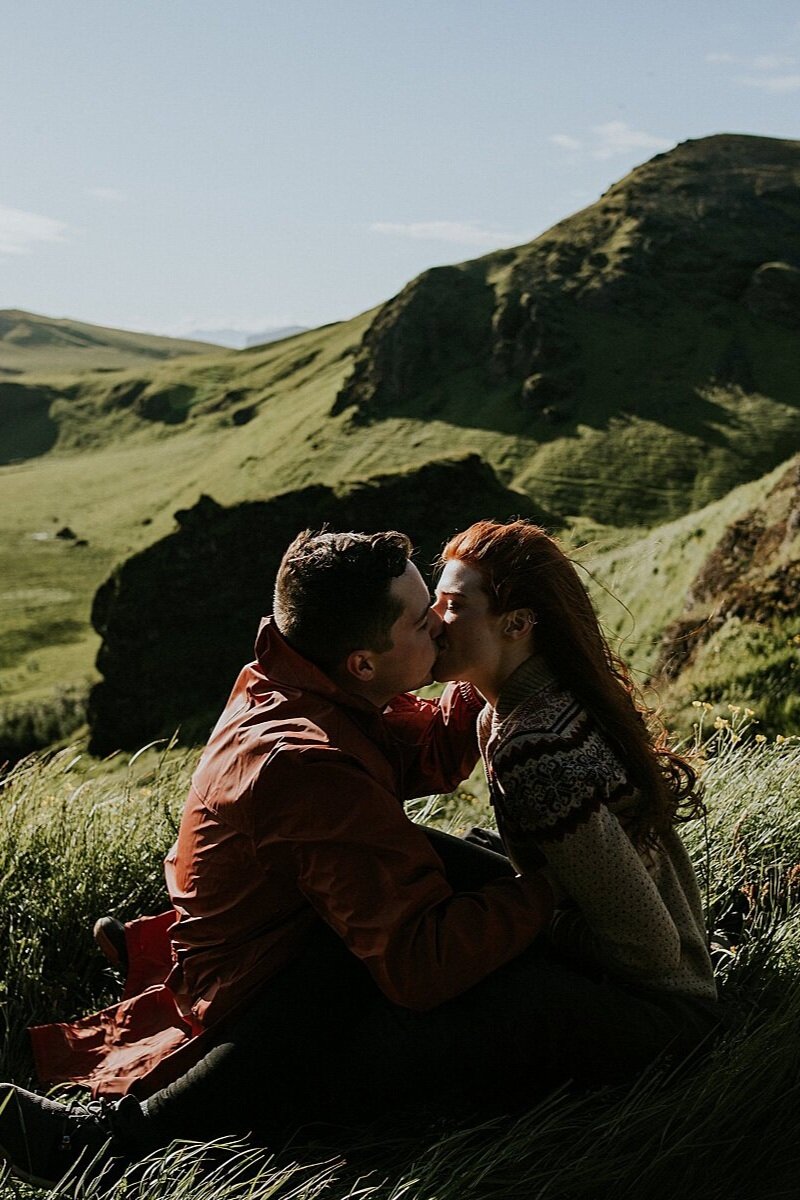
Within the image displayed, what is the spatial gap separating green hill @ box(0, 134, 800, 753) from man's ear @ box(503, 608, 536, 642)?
74.6 feet

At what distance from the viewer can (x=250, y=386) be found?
12050cm

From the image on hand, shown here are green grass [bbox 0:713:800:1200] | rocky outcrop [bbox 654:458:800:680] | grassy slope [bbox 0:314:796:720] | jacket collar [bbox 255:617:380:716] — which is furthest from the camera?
grassy slope [bbox 0:314:796:720]

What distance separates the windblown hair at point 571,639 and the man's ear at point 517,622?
2 cm

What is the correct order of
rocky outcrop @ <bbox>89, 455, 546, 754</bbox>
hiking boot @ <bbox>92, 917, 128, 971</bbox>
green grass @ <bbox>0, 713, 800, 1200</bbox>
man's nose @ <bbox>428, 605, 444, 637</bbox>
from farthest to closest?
rocky outcrop @ <bbox>89, 455, 546, 754</bbox>
hiking boot @ <bbox>92, 917, 128, 971</bbox>
man's nose @ <bbox>428, 605, 444, 637</bbox>
green grass @ <bbox>0, 713, 800, 1200</bbox>

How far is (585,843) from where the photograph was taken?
3.31 metres

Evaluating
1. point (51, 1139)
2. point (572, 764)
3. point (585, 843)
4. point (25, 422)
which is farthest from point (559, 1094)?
point (25, 422)

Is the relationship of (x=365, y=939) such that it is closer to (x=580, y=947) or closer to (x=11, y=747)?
(x=580, y=947)

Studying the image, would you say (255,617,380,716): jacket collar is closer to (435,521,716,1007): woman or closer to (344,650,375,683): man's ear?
(344,650,375,683): man's ear

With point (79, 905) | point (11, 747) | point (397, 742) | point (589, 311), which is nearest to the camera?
point (397, 742)

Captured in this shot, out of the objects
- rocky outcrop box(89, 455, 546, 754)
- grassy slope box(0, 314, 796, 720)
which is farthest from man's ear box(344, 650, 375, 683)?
rocky outcrop box(89, 455, 546, 754)

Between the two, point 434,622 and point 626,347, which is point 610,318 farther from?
point 434,622

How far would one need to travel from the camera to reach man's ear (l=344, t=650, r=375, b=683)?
11.8 ft

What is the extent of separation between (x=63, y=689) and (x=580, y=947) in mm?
42139

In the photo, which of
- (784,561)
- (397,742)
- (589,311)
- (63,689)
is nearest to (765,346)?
(589,311)
